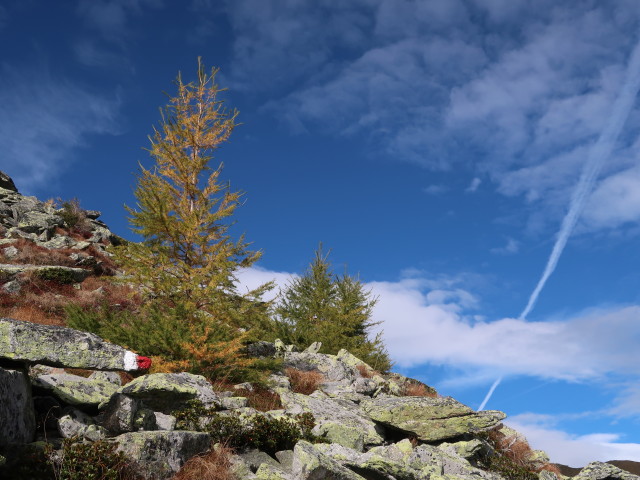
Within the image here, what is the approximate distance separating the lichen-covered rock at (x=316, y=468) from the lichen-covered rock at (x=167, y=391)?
288 cm

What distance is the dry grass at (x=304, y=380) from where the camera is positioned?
1522 centimetres

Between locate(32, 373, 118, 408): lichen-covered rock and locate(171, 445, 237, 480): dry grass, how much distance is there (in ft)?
7.08

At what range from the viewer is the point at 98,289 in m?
24.6

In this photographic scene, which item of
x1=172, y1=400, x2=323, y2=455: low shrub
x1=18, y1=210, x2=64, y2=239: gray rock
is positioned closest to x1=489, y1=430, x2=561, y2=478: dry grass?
x1=172, y1=400, x2=323, y2=455: low shrub

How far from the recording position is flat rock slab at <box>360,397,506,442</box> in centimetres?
1206

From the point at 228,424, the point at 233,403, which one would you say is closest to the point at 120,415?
the point at 228,424

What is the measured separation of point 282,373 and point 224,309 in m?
2.96

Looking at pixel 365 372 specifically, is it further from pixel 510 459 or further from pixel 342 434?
pixel 342 434

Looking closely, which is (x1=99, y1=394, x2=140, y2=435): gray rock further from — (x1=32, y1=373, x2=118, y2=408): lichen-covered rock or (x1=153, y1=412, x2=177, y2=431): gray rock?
(x1=153, y1=412, x2=177, y2=431): gray rock

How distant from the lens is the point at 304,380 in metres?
15.7

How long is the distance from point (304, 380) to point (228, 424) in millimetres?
7445

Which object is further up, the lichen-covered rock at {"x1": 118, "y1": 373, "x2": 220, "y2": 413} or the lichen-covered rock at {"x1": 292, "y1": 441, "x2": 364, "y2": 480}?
the lichen-covered rock at {"x1": 118, "y1": 373, "x2": 220, "y2": 413}

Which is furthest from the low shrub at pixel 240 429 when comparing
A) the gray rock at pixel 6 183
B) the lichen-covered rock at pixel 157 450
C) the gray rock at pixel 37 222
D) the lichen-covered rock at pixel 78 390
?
the gray rock at pixel 6 183

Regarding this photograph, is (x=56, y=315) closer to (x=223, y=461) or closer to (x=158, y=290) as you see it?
(x=158, y=290)
